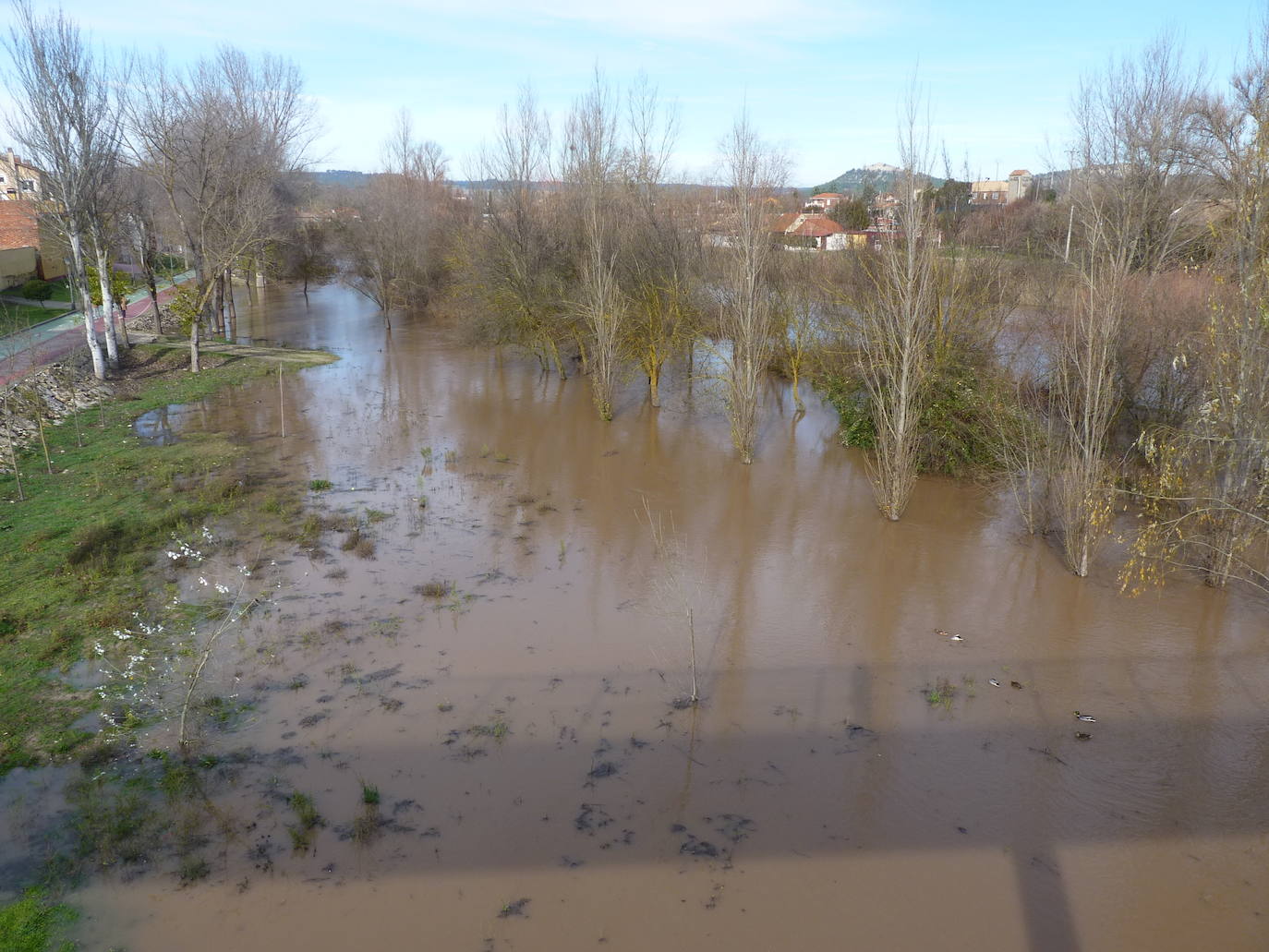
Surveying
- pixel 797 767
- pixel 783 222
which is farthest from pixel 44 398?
pixel 797 767

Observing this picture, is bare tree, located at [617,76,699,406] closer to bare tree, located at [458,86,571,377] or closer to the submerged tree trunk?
bare tree, located at [458,86,571,377]

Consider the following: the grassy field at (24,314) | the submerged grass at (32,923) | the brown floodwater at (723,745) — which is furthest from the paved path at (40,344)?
the submerged grass at (32,923)

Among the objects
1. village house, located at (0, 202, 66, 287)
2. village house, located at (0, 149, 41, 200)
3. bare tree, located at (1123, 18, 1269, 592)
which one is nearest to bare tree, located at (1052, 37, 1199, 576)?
bare tree, located at (1123, 18, 1269, 592)

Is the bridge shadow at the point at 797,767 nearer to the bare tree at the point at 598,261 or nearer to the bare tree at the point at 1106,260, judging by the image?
the bare tree at the point at 1106,260

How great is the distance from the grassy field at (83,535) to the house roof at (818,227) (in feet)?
50.0

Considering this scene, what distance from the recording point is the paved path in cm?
1638

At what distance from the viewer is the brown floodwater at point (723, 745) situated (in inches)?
213

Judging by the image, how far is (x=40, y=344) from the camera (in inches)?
774

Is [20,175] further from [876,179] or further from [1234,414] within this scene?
[1234,414]

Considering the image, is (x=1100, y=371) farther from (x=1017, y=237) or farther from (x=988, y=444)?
(x=1017, y=237)

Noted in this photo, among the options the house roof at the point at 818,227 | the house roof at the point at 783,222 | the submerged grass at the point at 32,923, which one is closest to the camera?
the submerged grass at the point at 32,923

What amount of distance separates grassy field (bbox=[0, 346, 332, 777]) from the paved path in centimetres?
155

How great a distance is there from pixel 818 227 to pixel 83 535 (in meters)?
21.1

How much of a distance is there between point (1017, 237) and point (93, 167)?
67.3 ft
